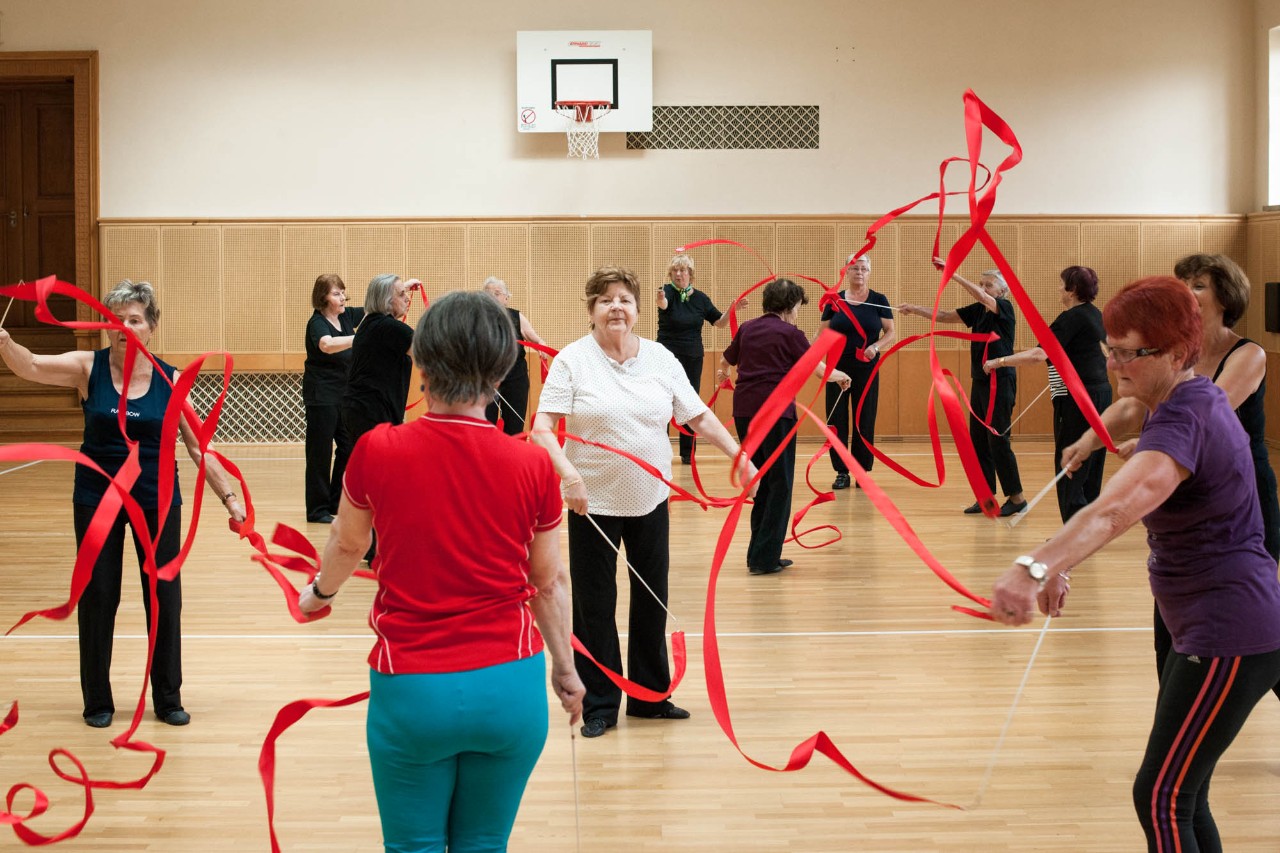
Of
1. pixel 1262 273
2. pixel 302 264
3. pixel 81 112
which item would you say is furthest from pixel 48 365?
pixel 1262 273

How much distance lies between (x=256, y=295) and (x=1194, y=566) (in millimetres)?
12200

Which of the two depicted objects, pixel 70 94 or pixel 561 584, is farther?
pixel 70 94

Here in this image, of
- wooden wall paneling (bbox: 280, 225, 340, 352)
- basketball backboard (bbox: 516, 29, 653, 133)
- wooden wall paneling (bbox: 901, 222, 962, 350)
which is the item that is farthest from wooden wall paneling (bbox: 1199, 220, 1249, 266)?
wooden wall paneling (bbox: 280, 225, 340, 352)

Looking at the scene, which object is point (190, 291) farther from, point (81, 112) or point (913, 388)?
point (913, 388)

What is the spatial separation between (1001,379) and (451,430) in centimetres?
780

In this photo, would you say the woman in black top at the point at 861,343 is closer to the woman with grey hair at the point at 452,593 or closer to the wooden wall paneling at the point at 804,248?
the wooden wall paneling at the point at 804,248

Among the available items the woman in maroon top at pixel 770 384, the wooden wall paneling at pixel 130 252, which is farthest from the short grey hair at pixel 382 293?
the wooden wall paneling at pixel 130 252

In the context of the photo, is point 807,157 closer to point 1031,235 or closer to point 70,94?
point 1031,235

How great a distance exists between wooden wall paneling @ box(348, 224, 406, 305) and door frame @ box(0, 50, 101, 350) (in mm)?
2688

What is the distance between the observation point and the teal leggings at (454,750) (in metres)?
2.10

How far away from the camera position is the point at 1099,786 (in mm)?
3674

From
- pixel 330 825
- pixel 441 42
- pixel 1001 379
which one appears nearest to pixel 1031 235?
pixel 1001 379

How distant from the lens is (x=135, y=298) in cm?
425

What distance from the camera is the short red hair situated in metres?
2.32
